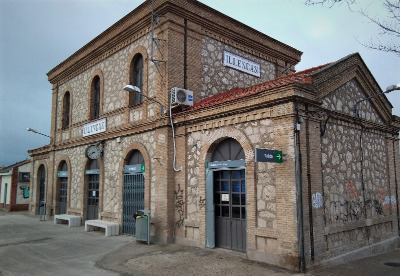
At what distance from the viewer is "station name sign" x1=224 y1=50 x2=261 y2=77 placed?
14092 millimetres

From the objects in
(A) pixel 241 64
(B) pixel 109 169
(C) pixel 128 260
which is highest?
(A) pixel 241 64

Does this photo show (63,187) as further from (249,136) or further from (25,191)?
(249,136)

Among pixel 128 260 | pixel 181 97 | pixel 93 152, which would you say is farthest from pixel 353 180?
pixel 93 152

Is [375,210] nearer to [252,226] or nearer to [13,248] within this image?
[252,226]

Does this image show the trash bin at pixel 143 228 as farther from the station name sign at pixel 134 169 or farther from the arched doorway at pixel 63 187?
the arched doorway at pixel 63 187

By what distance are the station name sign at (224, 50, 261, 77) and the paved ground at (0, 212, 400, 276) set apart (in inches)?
301

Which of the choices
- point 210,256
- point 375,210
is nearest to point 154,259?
point 210,256

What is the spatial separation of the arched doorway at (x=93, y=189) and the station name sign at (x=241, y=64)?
298 inches

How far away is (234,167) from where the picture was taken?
967cm

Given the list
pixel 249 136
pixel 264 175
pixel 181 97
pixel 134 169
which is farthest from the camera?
pixel 134 169

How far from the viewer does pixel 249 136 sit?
361 inches

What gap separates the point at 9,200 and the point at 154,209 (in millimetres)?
19730

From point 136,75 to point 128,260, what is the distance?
25.2 ft

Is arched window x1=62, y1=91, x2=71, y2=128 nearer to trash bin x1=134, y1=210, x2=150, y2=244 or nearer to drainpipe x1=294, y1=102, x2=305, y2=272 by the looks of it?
trash bin x1=134, y1=210, x2=150, y2=244
